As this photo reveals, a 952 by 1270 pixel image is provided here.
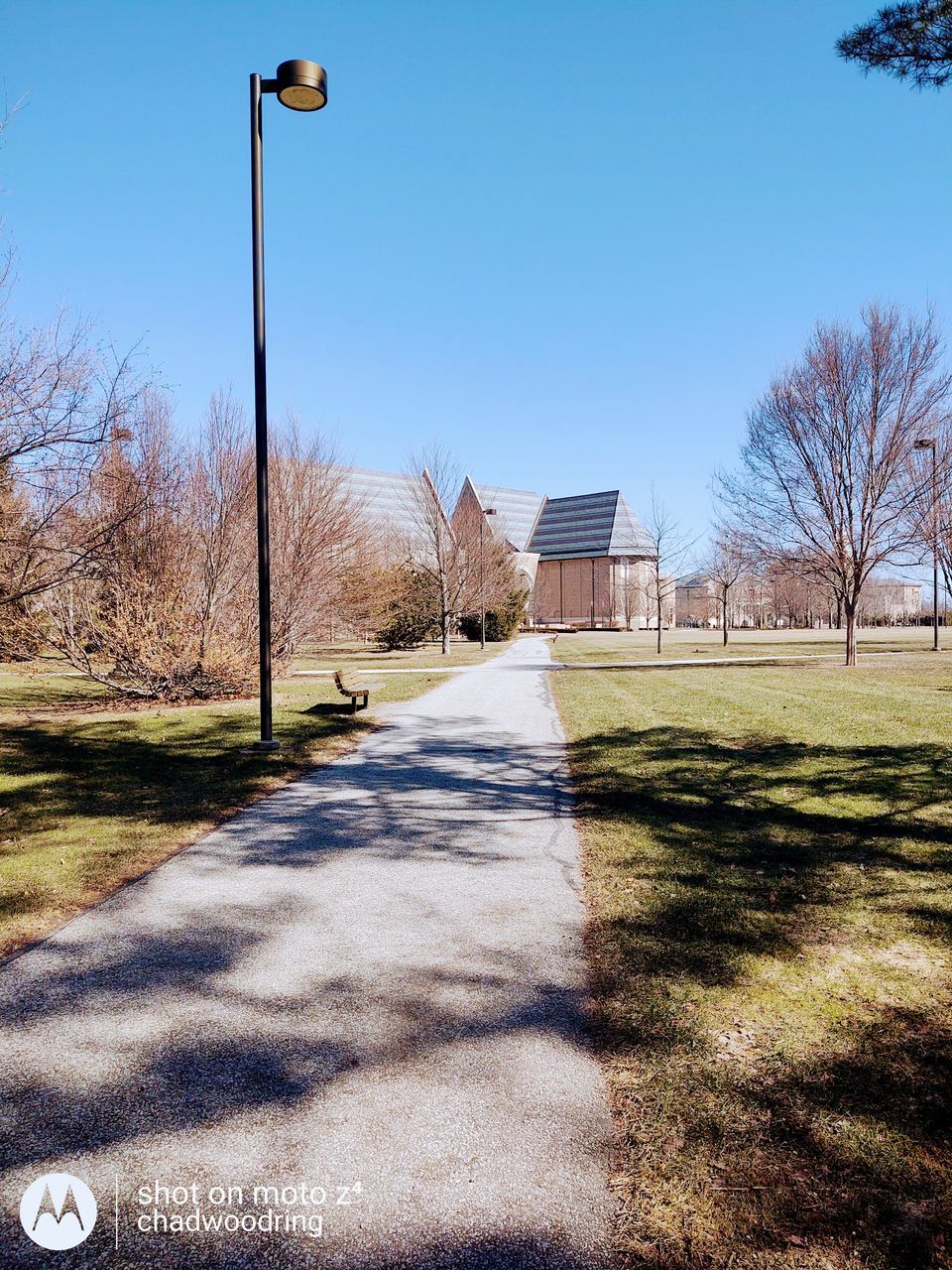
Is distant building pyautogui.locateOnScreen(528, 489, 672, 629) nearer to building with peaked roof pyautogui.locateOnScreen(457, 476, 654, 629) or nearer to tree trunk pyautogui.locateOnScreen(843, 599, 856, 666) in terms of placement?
building with peaked roof pyautogui.locateOnScreen(457, 476, 654, 629)

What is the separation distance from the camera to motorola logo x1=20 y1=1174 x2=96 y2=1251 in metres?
1.97

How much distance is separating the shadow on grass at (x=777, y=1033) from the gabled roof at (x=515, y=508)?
3069 inches

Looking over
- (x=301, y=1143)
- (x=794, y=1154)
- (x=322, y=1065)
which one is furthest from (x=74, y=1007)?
(x=794, y=1154)

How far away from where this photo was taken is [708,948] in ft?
11.9

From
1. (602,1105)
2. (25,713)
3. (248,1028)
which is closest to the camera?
(602,1105)

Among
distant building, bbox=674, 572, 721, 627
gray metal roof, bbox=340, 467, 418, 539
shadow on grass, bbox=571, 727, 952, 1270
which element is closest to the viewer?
shadow on grass, bbox=571, 727, 952, 1270

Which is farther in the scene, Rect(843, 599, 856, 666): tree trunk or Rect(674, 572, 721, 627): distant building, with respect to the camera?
Rect(674, 572, 721, 627): distant building

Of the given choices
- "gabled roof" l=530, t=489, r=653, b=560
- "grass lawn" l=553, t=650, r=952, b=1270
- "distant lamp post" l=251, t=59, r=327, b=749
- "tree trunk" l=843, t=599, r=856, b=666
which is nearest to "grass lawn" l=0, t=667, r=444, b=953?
"distant lamp post" l=251, t=59, r=327, b=749

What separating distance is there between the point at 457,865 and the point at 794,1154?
9.88ft

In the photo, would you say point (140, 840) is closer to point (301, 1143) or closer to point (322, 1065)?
point (322, 1065)

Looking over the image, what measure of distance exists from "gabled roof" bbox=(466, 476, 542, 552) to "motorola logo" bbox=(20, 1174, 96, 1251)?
81.0 meters

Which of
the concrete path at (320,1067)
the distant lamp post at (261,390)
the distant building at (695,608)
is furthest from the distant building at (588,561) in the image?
the concrete path at (320,1067)

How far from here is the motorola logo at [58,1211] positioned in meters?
1.97

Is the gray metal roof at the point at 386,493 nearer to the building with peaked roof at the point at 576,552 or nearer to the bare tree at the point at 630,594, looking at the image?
the building with peaked roof at the point at 576,552
